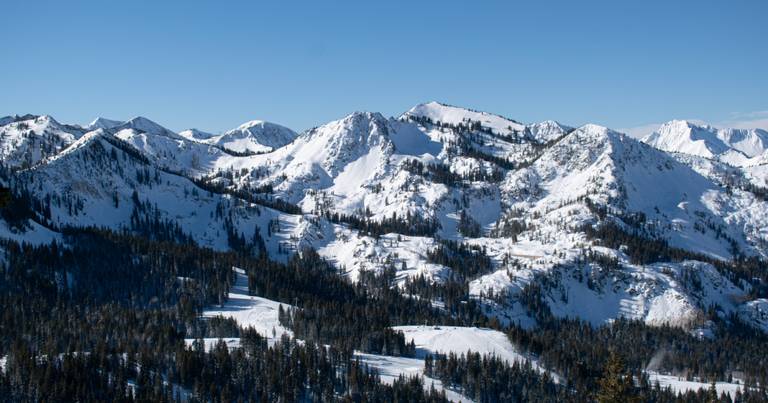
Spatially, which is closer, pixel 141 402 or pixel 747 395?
pixel 141 402

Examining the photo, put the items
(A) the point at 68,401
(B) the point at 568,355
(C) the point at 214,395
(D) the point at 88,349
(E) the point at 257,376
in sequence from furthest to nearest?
(B) the point at 568,355 → (D) the point at 88,349 → (E) the point at 257,376 → (C) the point at 214,395 → (A) the point at 68,401

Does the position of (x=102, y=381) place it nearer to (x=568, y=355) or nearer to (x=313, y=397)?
(x=313, y=397)

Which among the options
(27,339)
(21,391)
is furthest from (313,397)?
(27,339)

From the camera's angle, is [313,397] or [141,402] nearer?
[141,402]

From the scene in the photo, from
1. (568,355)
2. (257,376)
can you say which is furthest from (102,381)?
(568,355)

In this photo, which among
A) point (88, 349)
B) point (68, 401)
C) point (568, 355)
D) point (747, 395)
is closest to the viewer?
point (68, 401)

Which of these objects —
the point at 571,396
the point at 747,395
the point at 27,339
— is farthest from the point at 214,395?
the point at 747,395

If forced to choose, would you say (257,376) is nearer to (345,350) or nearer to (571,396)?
(345,350)

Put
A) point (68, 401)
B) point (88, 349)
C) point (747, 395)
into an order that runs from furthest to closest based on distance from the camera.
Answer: point (747, 395) < point (88, 349) < point (68, 401)

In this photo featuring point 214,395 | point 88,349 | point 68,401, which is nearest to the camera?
point 68,401
